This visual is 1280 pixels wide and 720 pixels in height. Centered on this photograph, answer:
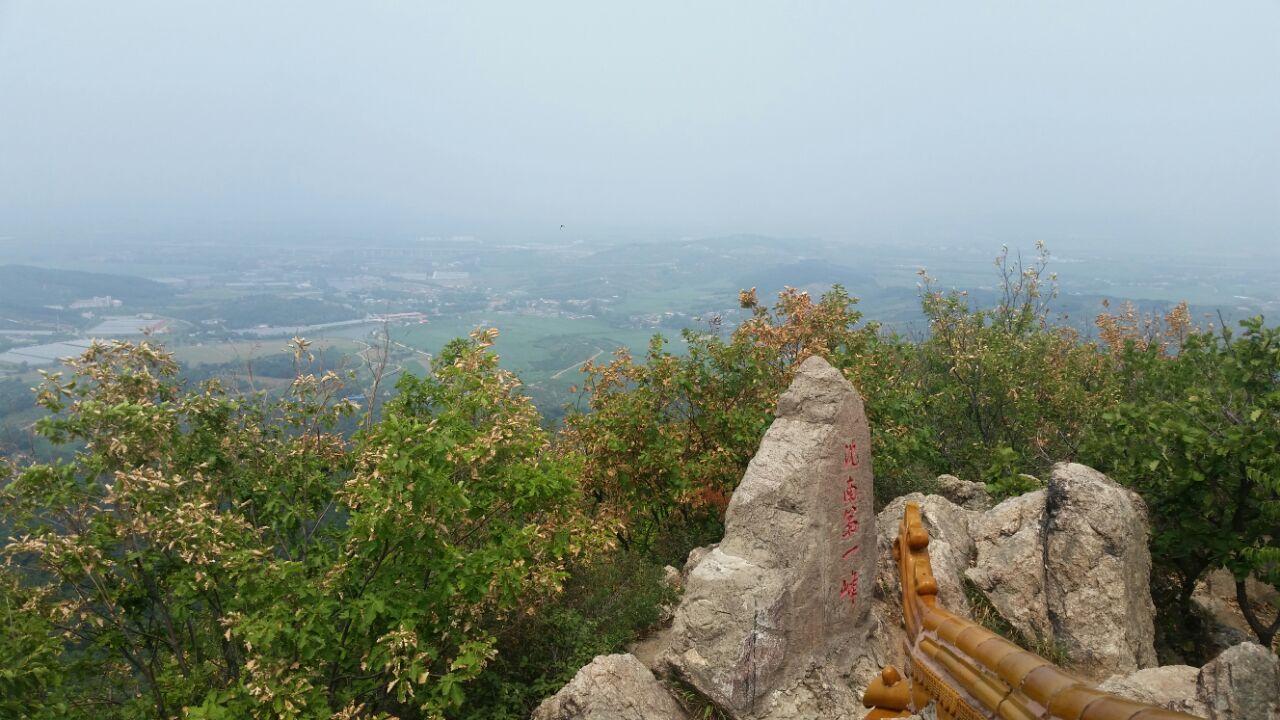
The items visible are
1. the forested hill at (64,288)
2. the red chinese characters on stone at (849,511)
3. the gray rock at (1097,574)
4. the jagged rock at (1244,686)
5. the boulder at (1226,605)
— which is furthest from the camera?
the forested hill at (64,288)

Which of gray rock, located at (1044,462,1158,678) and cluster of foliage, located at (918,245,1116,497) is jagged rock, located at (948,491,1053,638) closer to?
gray rock, located at (1044,462,1158,678)

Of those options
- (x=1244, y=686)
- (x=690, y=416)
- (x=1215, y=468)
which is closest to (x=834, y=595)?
(x=1244, y=686)

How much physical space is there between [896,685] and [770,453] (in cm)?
293

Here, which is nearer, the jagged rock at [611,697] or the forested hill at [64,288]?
the jagged rock at [611,697]

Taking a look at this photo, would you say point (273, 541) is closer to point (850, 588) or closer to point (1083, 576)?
point (850, 588)

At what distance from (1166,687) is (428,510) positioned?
706 cm

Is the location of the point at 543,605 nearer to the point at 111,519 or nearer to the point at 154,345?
the point at 111,519

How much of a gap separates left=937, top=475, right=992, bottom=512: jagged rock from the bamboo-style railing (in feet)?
20.8

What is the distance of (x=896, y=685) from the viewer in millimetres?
4766

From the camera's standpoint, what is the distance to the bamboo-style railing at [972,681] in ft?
8.64

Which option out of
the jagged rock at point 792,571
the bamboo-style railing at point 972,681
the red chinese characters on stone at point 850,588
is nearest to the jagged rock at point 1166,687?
the bamboo-style railing at point 972,681

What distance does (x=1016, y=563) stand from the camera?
8.33 m

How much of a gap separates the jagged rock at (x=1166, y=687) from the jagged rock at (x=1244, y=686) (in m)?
0.12

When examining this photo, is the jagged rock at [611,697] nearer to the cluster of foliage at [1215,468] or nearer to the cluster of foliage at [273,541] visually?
the cluster of foliage at [273,541]
